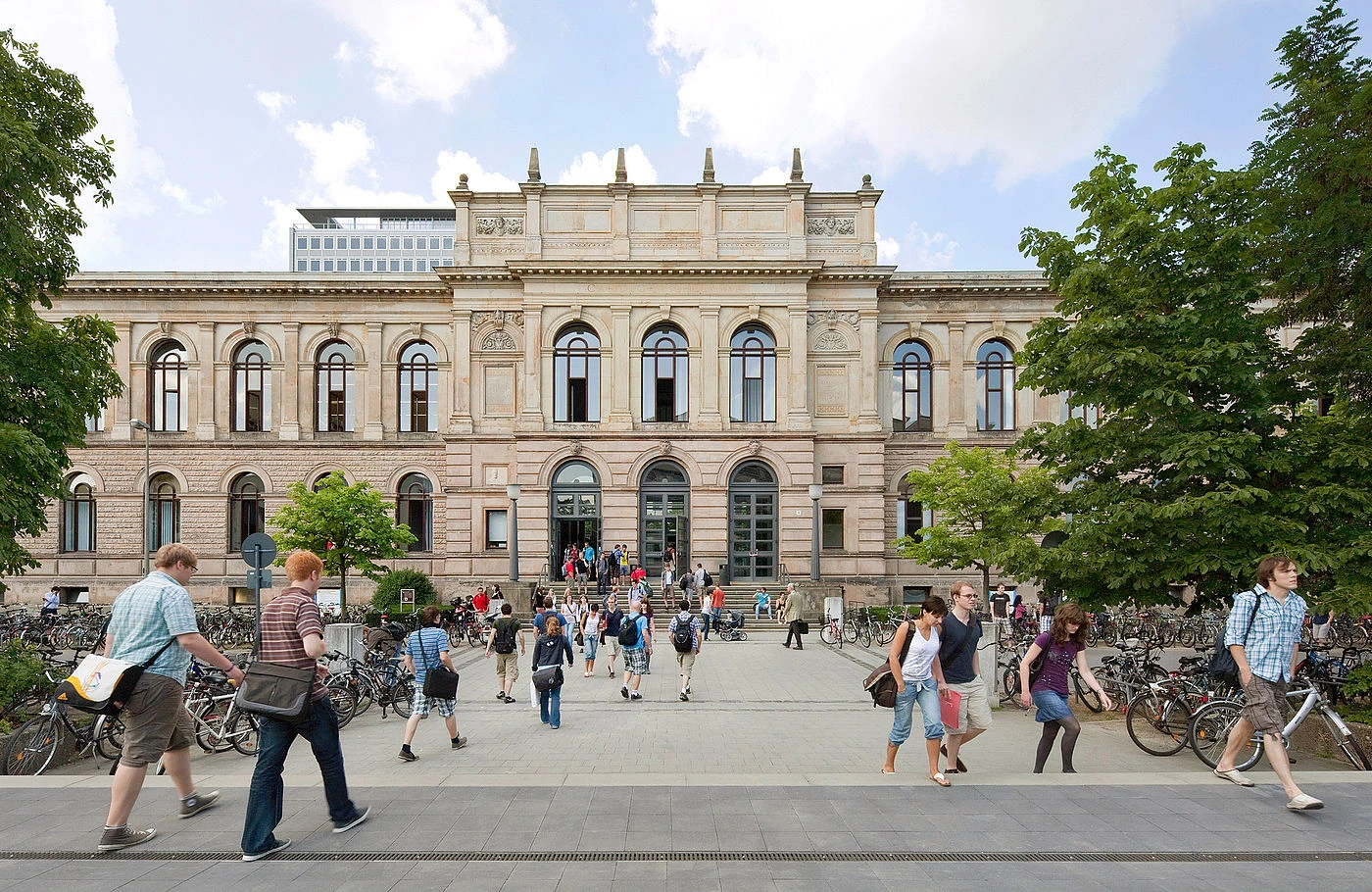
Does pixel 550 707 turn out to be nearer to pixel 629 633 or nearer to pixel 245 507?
pixel 629 633

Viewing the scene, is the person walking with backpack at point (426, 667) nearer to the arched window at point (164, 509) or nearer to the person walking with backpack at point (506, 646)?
the person walking with backpack at point (506, 646)

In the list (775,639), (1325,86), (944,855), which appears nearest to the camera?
(944,855)

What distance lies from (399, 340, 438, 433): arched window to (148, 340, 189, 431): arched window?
31.5ft

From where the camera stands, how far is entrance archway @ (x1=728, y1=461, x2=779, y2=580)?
3394 centimetres

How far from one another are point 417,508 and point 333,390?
21.7ft

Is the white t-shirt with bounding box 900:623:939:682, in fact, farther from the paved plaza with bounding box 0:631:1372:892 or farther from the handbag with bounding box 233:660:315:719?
the handbag with bounding box 233:660:315:719

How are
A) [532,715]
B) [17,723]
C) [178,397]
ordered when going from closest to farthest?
[17,723], [532,715], [178,397]

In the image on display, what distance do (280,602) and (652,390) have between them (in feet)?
92.5

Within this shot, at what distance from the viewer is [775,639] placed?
26.0 meters

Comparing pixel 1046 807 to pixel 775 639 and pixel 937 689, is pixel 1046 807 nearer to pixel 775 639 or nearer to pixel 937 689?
pixel 937 689

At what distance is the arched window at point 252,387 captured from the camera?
36.3m

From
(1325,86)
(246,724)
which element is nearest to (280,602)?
(246,724)

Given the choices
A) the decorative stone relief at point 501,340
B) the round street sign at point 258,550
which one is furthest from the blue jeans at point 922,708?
the decorative stone relief at point 501,340

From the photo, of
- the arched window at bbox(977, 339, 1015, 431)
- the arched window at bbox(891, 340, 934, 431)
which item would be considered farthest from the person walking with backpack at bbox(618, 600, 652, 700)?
the arched window at bbox(977, 339, 1015, 431)
